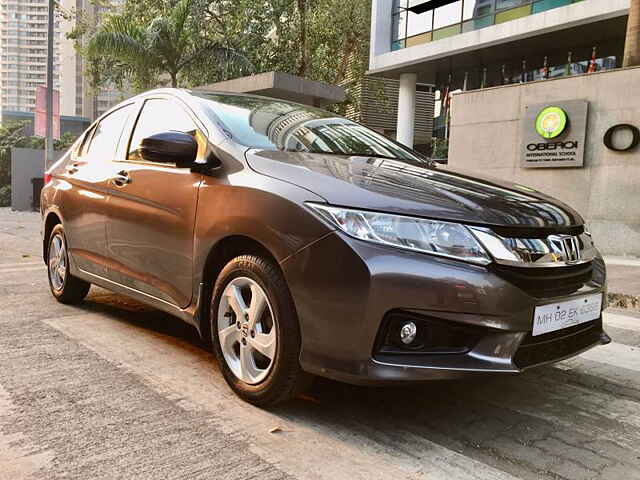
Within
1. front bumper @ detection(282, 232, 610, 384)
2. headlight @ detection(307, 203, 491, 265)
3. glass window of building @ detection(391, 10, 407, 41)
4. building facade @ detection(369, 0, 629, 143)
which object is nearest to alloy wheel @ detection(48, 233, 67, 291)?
front bumper @ detection(282, 232, 610, 384)

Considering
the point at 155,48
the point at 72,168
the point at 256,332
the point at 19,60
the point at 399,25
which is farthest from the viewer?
the point at 19,60

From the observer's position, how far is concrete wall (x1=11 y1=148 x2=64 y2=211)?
2206cm

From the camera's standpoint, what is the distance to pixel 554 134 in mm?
10180

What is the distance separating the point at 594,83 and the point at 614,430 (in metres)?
8.45

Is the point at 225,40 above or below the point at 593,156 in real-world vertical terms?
above

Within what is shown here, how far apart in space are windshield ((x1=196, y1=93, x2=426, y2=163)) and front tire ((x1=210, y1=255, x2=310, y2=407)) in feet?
2.33

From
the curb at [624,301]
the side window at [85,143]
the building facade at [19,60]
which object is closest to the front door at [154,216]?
the side window at [85,143]

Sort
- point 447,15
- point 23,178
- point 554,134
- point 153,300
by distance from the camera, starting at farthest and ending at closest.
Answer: point 23,178
point 447,15
point 554,134
point 153,300

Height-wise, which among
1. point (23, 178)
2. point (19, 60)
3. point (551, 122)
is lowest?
point (23, 178)

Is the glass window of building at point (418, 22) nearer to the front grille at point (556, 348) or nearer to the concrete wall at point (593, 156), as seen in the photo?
the concrete wall at point (593, 156)

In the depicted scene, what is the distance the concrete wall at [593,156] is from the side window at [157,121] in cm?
816

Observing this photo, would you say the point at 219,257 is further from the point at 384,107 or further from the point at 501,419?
the point at 384,107

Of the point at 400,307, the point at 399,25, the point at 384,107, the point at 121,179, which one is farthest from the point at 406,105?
the point at 400,307

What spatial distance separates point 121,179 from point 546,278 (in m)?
2.52
